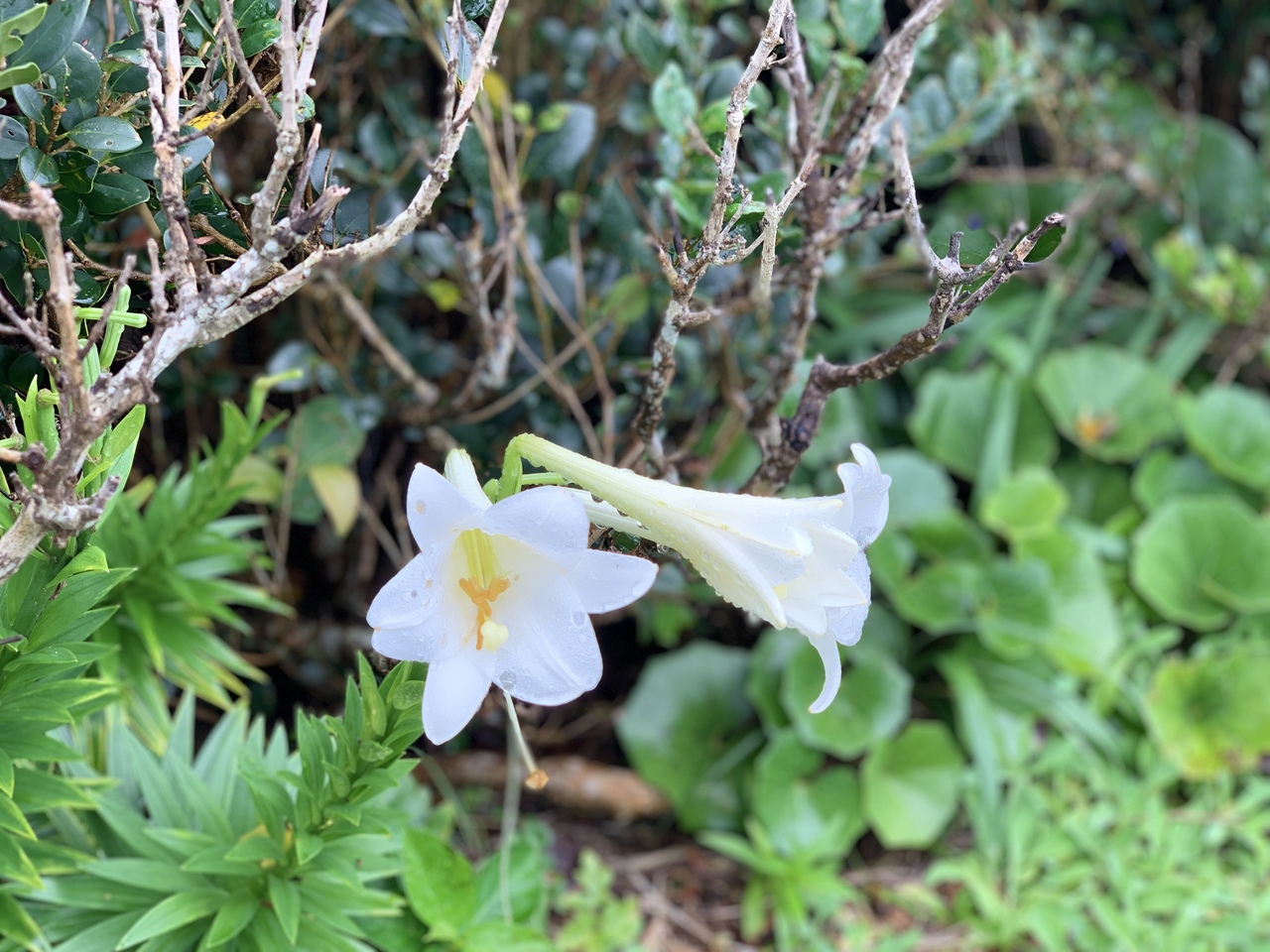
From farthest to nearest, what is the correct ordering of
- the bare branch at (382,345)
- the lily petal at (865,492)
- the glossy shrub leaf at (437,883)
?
the bare branch at (382,345) → the glossy shrub leaf at (437,883) → the lily petal at (865,492)

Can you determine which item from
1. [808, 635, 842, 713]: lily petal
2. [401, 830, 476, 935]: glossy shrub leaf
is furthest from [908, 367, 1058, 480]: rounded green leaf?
[808, 635, 842, 713]: lily petal

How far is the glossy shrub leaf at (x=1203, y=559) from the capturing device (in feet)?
7.46

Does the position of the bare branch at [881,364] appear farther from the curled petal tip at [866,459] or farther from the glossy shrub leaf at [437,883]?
the glossy shrub leaf at [437,883]

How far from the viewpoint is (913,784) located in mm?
2031

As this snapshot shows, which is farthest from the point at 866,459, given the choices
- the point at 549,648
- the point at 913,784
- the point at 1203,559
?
the point at 1203,559

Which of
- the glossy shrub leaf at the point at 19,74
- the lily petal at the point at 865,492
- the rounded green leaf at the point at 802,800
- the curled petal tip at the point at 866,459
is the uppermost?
the glossy shrub leaf at the point at 19,74

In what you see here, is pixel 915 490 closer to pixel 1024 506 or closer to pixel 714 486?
pixel 1024 506

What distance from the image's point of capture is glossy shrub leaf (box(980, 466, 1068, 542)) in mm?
2184

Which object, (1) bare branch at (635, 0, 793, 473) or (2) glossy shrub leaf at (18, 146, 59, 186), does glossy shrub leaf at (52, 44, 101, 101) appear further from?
(1) bare branch at (635, 0, 793, 473)

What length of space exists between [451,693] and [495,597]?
10cm

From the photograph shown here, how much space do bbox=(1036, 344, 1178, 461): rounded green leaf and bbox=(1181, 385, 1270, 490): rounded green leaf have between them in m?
0.06

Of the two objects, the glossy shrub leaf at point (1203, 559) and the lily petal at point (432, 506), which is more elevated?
the lily petal at point (432, 506)

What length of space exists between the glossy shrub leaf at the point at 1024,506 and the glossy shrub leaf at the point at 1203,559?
0.28 meters

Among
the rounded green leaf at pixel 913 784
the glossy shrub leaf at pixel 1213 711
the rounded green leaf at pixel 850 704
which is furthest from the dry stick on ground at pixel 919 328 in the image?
the glossy shrub leaf at pixel 1213 711
